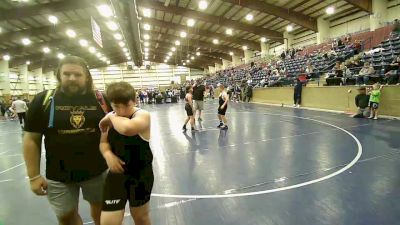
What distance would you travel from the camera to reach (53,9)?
1894cm

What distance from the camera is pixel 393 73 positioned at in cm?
1117

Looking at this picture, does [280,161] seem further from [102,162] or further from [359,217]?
[102,162]

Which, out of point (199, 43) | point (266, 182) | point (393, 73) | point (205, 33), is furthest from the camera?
point (199, 43)

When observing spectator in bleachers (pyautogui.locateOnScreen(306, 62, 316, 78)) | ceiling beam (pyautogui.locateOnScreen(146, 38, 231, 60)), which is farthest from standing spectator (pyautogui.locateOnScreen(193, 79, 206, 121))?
ceiling beam (pyautogui.locateOnScreen(146, 38, 231, 60))

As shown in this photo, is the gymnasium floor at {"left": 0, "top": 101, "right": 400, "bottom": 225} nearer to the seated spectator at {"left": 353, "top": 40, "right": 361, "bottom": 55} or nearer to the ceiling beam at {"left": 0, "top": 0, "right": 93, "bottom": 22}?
the seated spectator at {"left": 353, "top": 40, "right": 361, "bottom": 55}

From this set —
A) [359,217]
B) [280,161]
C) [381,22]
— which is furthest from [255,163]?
[381,22]

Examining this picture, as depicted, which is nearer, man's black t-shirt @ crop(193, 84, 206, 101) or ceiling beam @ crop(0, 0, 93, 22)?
man's black t-shirt @ crop(193, 84, 206, 101)

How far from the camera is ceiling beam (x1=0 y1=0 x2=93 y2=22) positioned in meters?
18.2

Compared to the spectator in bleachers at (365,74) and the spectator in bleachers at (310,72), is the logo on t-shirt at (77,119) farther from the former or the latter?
the spectator in bleachers at (310,72)

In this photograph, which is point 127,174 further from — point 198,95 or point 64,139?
point 198,95

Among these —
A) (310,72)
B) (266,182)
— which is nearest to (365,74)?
(310,72)

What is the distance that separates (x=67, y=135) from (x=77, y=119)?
0.15 meters

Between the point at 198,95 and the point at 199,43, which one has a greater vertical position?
the point at 199,43

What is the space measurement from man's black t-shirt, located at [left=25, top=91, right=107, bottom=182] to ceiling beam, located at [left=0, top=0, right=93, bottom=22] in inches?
766
